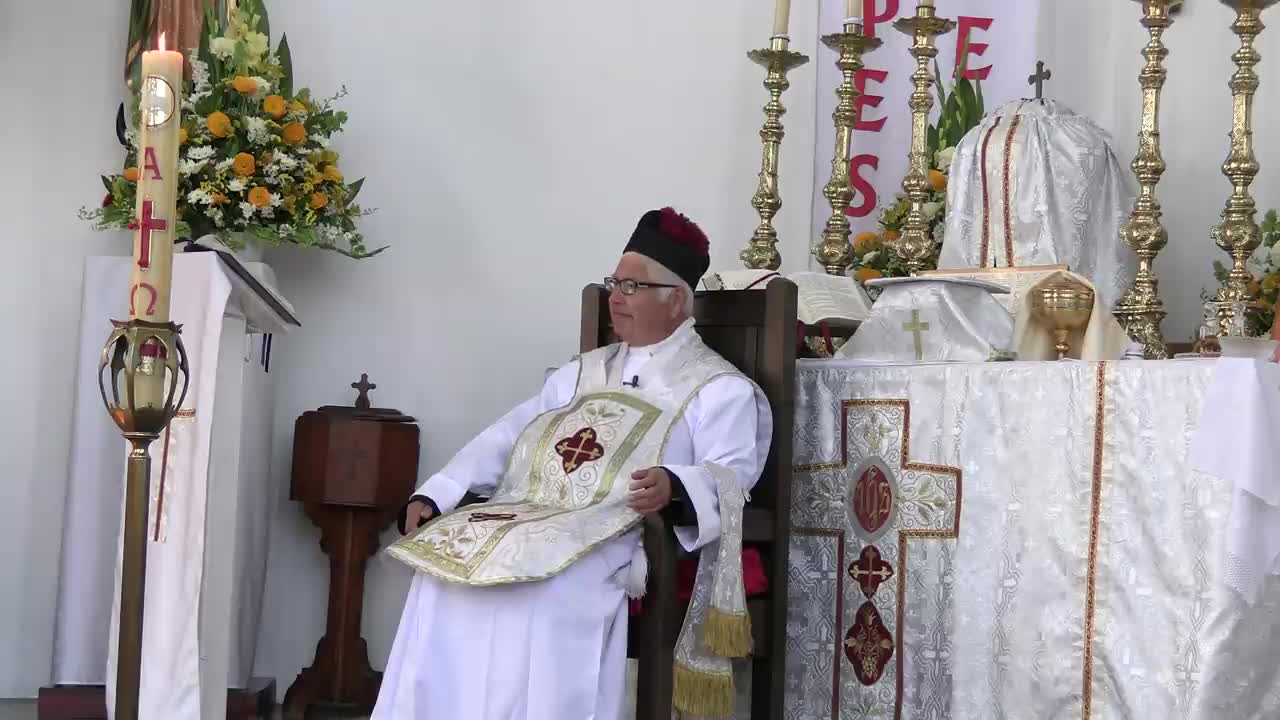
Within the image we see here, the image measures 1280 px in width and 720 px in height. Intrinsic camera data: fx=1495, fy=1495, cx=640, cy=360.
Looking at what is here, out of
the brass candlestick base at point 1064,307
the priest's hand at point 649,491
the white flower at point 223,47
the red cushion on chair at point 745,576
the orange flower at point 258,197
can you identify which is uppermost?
the white flower at point 223,47

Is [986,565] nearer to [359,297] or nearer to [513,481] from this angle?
[513,481]

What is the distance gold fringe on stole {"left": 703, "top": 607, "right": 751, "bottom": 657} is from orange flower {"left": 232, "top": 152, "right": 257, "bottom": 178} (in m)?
2.28

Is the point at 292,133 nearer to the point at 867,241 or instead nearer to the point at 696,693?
the point at 867,241

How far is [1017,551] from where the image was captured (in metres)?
3.52

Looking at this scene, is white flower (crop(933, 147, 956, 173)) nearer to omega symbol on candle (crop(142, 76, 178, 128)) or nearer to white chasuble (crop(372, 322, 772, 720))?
white chasuble (crop(372, 322, 772, 720))

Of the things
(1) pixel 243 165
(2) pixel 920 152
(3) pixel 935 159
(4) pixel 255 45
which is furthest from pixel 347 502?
(3) pixel 935 159

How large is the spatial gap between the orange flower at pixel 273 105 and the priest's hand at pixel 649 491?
2.19 metres

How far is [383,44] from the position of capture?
580 cm

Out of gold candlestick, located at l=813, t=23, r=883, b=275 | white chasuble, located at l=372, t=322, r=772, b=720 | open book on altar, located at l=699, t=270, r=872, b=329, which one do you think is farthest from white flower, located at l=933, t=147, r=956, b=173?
white chasuble, located at l=372, t=322, r=772, b=720

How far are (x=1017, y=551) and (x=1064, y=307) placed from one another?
2.26 feet

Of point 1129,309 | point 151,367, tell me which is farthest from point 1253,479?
point 151,367

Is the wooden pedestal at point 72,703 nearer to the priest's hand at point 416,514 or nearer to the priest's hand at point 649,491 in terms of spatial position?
the priest's hand at point 416,514

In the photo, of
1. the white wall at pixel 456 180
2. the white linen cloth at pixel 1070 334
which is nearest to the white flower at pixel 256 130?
the white wall at pixel 456 180

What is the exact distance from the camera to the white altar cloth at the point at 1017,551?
3.17 metres
